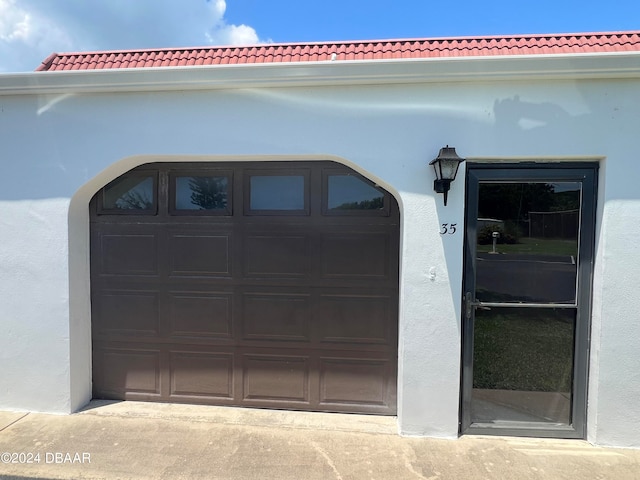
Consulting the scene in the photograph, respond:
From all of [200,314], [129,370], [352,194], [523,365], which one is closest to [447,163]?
[352,194]

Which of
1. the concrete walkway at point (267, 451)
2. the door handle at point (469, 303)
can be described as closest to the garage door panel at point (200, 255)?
the concrete walkway at point (267, 451)

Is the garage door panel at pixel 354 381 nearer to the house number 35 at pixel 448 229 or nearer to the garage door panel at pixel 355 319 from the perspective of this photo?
the garage door panel at pixel 355 319

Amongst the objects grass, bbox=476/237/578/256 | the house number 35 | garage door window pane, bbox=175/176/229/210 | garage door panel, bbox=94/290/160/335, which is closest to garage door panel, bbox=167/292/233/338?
garage door panel, bbox=94/290/160/335

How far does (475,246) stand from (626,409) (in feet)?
5.72

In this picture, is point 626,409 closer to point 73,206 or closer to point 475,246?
point 475,246

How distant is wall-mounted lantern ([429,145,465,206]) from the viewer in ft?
8.26

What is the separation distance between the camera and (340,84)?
2.73m

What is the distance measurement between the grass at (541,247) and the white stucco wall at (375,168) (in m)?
0.22

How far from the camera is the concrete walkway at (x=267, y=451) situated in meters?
2.36

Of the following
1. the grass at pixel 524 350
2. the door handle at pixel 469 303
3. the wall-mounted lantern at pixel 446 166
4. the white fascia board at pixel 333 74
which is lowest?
the grass at pixel 524 350

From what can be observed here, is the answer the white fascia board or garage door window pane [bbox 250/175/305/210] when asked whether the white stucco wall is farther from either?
garage door window pane [bbox 250/175/305/210]

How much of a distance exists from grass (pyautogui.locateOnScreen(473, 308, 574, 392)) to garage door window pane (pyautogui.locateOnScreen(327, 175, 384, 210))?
1351mm

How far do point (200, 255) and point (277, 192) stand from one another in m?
0.99

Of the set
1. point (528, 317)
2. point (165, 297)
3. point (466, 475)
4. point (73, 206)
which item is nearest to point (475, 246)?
point (528, 317)
